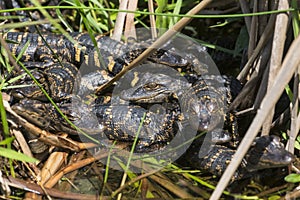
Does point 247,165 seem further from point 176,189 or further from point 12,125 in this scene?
point 12,125

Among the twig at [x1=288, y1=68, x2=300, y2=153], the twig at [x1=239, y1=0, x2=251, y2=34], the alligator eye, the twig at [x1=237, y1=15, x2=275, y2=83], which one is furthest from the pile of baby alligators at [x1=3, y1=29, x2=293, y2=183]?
the twig at [x1=239, y1=0, x2=251, y2=34]

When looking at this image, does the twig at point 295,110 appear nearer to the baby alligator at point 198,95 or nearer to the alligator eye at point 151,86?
the baby alligator at point 198,95

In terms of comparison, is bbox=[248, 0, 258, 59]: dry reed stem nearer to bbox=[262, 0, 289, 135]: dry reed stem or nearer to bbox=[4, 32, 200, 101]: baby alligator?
bbox=[262, 0, 289, 135]: dry reed stem

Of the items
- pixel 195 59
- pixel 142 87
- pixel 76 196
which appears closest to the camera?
pixel 76 196

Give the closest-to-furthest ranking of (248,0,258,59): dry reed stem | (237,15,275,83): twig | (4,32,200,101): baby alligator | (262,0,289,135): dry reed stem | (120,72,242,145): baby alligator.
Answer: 1. (262,0,289,135): dry reed stem
2. (237,15,275,83): twig
3. (248,0,258,59): dry reed stem
4. (120,72,242,145): baby alligator
5. (4,32,200,101): baby alligator

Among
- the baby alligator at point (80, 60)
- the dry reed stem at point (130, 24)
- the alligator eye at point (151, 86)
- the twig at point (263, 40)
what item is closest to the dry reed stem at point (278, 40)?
the twig at point (263, 40)

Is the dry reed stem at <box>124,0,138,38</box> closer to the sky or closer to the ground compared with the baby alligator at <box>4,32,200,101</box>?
closer to the sky

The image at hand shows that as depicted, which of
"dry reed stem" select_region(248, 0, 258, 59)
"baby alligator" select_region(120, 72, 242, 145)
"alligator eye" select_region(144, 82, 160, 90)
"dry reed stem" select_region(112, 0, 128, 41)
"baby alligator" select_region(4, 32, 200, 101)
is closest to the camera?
"dry reed stem" select_region(248, 0, 258, 59)

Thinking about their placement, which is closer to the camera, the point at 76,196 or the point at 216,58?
the point at 76,196

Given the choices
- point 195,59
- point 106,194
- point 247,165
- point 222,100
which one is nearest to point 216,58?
point 195,59
